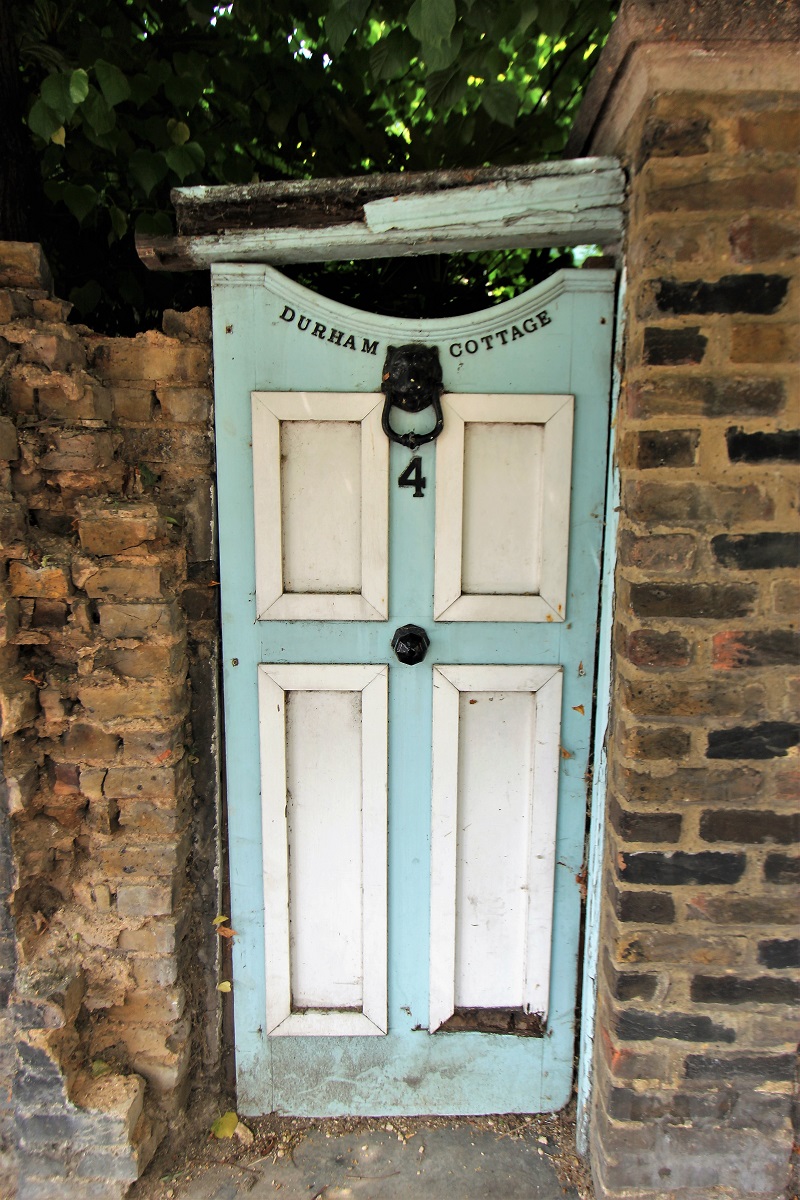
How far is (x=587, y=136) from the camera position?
75.6 inches

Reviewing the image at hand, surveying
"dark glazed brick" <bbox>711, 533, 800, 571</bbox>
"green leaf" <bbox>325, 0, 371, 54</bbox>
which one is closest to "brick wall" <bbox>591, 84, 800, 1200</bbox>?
"dark glazed brick" <bbox>711, 533, 800, 571</bbox>

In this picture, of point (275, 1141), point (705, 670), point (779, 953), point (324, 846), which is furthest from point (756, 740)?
point (275, 1141)

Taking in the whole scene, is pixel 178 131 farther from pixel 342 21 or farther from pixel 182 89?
pixel 342 21

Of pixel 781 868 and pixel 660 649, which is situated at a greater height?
pixel 660 649

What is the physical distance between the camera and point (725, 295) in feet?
5.05

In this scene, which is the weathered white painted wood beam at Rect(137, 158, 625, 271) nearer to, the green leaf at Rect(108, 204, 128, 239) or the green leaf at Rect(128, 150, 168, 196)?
the green leaf at Rect(128, 150, 168, 196)

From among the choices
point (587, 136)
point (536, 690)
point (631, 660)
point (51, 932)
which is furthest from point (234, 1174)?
point (587, 136)

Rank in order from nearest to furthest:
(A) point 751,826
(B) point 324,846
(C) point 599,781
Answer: (A) point 751,826 < (C) point 599,781 < (B) point 324,846

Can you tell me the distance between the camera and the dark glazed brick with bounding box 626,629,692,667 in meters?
1.64

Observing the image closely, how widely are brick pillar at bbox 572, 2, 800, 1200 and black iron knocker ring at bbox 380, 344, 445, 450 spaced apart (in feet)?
1.57

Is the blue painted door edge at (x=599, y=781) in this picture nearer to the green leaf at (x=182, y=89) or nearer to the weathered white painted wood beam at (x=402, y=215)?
the weathered white painted wood beam at (x=402, y=215)

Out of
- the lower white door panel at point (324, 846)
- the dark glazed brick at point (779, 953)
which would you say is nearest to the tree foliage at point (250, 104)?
the lower white door panel at point (324, 846)

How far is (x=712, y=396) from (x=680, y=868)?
1.12 m

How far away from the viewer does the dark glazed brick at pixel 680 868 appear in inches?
67.2
